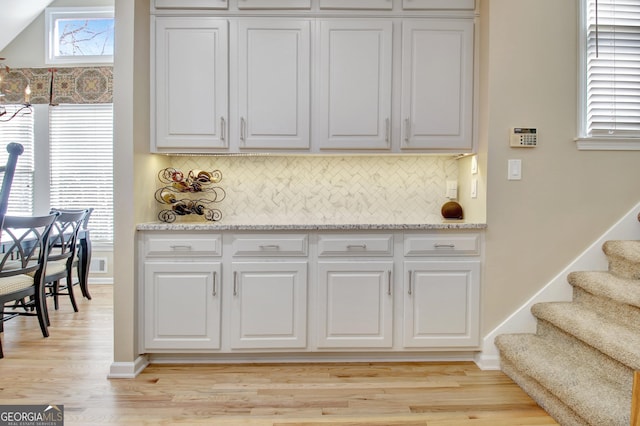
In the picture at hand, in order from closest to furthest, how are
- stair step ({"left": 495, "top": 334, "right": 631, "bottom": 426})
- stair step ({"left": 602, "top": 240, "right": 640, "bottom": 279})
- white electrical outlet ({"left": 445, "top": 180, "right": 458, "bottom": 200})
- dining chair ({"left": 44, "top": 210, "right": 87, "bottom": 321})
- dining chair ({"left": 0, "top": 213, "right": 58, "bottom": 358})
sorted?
stair step ({"left": 495, "top": 334, "right": 631, "bottom": 426}) → stair step ({"left": 602, "top": 240, "right": 640, "bottom": 279}) → dining chair ({"left": 0, "top": 213, "right": 58, "bottom": 358}) → white electrical outlet ({"left": 445, "top": 180, "right": 458, "bottom": 200}) → dining chair ({"left": 44, "top": 210, "right": 87, "bottom": 321})

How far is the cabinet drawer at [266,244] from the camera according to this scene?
2436mm

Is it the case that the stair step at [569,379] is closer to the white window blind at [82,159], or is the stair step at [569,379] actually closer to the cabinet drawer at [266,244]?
the cabinet drawer at [266,244]

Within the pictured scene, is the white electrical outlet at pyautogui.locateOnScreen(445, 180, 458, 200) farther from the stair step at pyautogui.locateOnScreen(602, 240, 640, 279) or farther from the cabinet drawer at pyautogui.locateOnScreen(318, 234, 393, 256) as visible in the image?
the stair step at pyautogui.locateOnScreen(602, 240, 640, 279)

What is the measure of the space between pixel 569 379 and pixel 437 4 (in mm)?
2382

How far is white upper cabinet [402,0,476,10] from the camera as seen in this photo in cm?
253

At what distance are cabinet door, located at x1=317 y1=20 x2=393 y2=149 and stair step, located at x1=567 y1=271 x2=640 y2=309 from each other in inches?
58.7

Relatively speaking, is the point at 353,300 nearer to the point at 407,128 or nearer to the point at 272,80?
the point at 407,128

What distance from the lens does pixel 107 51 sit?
4.79m

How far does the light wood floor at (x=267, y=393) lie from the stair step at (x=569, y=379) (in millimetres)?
184

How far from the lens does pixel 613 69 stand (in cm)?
248

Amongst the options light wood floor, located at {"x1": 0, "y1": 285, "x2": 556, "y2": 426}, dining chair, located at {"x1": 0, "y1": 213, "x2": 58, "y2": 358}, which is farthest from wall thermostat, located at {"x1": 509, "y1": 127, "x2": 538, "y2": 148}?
dining chair, located at {"x1": 0, "y1": 213, "x2": 58, "y2": 358}

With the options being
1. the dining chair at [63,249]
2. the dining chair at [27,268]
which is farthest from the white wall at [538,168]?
the dining chair at [63,249]

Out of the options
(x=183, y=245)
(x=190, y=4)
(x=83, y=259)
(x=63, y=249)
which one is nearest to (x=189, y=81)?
A: (x=190, y=4)

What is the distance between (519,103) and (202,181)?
7.44 feet
